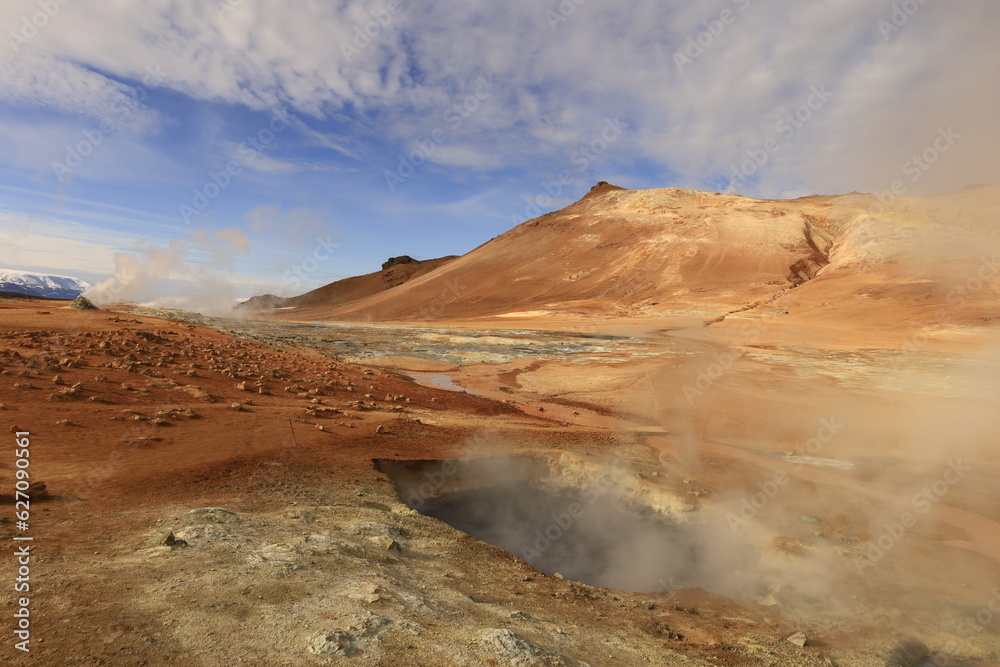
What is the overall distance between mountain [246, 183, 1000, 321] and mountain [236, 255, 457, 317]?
31.1 ft

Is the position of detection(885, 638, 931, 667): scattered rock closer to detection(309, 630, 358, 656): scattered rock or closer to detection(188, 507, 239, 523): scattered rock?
detection(309, 630, 358, 656): scattered rock

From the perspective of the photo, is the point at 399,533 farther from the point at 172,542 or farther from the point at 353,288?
the point at 353,288

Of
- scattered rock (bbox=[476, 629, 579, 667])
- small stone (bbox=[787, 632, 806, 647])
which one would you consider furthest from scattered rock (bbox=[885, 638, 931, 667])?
scattered rock (bbox=[476, 629, 579, 667])

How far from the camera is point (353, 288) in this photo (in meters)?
102

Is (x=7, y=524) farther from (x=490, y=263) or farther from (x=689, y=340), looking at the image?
(x=490, y=263)

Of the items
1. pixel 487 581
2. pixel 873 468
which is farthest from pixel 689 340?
pixel 487 581

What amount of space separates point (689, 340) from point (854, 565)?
27.4 m

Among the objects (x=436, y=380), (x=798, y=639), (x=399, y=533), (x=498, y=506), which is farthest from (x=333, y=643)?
(x=436, y=380)

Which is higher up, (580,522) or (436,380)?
(436,380)

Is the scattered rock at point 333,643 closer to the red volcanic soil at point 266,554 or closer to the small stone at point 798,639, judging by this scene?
the red volcanic soil at point 266,554

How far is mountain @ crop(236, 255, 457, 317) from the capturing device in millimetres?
96375

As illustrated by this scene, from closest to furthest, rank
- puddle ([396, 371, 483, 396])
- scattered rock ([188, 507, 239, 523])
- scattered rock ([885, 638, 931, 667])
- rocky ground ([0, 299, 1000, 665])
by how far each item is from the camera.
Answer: rocky ground ([0, 299, 1000, 665]) → scattered rock ([885, 638, 931, 667]) → scattered rock ([188, 507, 239, 523]) → puddle ([396, 371, 483, 396])

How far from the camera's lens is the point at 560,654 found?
4266 millimetres

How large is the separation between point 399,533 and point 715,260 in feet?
201
